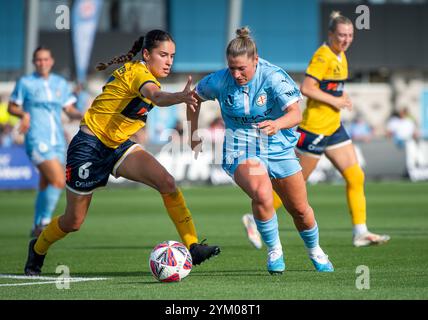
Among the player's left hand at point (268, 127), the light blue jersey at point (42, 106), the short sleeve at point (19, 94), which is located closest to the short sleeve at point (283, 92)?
the player's left hand at point (268, 127)

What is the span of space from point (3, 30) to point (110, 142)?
31289 mm

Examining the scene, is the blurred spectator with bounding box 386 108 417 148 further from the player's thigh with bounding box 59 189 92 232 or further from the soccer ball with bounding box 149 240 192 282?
the soccer ball with bounding box 149 240 192 282

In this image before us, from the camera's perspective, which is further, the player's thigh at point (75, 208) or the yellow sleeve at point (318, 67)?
the yellow sleeve at point (318, 67)

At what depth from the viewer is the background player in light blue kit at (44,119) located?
13.9 meters

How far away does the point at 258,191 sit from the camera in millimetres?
8930

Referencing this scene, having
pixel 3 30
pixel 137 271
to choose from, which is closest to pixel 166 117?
pixel 3 30

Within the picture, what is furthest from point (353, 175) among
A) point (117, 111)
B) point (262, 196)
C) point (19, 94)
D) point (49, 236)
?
point (19, 94)

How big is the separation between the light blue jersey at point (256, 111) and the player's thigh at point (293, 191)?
6 cm

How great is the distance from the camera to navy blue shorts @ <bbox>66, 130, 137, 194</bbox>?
9.44m

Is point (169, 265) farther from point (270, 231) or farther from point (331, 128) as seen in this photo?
point (331, 128)

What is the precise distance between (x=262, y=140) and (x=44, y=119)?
5.74 metres

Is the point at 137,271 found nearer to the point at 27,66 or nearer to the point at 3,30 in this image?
the point at 27,66

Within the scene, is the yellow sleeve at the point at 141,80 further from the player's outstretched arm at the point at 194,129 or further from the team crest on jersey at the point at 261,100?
the team crest on jersey at the point at 261,100

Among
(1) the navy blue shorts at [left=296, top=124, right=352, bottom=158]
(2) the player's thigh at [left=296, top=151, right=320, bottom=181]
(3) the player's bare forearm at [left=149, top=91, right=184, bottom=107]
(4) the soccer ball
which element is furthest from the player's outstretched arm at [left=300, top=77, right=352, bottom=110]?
(4) the soccer ball
